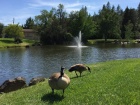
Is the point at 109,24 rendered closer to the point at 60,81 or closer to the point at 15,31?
the point at 15,31

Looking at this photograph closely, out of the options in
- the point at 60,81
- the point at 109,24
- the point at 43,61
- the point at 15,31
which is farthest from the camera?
the point at 109,24

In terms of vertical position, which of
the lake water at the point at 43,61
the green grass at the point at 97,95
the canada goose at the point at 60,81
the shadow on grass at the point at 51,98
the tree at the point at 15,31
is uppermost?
the tree at the point at 15,31

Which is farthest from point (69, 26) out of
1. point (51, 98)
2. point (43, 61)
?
point (51, 98)

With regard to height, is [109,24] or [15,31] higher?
[109,24]

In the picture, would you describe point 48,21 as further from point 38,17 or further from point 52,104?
point 52,104

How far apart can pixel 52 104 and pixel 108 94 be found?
2925 millimetres

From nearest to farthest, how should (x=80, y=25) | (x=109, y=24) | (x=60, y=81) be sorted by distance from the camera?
(x=60, y=81), (x=80, y=25), (x=109, y=24)

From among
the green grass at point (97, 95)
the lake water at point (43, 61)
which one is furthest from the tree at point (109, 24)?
the green grass at point (97, 95)

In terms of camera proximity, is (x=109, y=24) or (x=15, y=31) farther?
(x=109, y=24)

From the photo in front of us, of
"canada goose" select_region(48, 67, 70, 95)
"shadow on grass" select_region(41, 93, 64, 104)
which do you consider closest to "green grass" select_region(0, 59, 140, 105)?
"shadow on grass" select_region(41, 93, 64, 104)

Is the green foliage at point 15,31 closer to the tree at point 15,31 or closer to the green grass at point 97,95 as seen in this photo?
the tree at point 15,31

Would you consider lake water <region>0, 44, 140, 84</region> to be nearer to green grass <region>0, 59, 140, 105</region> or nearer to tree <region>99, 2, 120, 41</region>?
green grass <region>0, 59, 140, 105</region>

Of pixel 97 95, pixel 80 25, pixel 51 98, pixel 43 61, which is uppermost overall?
pixel 80 25

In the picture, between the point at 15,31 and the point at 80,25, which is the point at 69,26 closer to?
the point at 80,25
